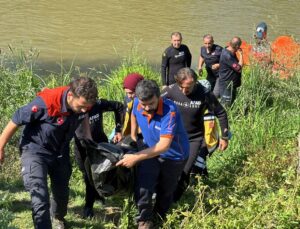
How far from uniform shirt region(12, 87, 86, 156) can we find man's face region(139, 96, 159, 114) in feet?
1.83

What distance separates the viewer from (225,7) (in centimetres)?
2084

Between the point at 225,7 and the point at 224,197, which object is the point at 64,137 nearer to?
the point at 224,197

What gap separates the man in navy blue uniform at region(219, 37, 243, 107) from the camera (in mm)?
8414

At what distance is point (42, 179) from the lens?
400cm

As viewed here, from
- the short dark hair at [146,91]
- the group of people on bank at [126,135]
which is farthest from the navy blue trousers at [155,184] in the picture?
the short dark hair at [146,91]

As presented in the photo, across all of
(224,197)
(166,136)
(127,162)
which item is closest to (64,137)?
(127,162)

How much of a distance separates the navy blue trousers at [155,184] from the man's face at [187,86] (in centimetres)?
87

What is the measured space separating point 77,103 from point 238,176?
2.20 m

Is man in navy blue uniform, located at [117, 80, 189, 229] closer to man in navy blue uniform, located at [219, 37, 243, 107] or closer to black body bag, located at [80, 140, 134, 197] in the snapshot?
black body bag, located at [80, 140, 134, 197]

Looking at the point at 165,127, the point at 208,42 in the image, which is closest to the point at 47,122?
the point at 165,127

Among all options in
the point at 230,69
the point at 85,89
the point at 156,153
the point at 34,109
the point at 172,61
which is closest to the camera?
the point at 85,89

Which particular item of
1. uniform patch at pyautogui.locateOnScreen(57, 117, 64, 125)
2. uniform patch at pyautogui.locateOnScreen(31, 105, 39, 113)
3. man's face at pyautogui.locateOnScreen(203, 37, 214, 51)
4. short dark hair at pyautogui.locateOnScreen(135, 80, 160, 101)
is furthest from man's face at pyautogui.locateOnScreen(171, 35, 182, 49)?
uniform patch at pyautogui.locateOnScreen(31, 105, 39, 113)

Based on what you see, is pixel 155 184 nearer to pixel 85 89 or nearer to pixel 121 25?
pixel 85 89

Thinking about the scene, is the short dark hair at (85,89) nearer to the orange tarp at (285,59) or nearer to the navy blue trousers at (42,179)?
the navy blue trousers at (42,179)
